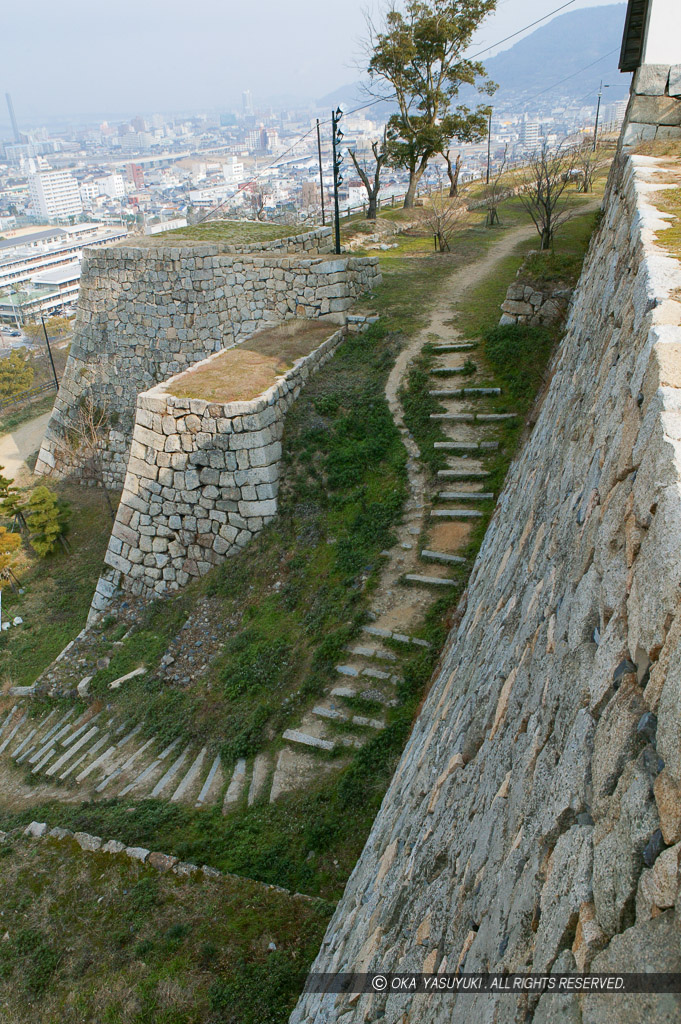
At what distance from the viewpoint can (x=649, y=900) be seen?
1.22 metres

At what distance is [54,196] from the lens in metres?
158

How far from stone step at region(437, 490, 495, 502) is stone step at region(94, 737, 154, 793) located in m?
5.17

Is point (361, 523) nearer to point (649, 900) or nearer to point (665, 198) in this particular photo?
point (665, 198)

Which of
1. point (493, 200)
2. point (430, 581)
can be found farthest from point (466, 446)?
point (493, 200)

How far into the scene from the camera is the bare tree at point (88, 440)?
57.0 feet

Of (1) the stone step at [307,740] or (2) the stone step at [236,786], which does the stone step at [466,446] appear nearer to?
(1) the stone step at [307,740]

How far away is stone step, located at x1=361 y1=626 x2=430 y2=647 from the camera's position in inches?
291

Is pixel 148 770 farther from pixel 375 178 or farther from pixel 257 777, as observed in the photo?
pixel 375 178

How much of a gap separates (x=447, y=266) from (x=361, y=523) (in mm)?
10199

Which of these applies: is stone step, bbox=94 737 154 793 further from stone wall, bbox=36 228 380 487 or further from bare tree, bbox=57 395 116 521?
bare tree, bbox=57 395 116 521

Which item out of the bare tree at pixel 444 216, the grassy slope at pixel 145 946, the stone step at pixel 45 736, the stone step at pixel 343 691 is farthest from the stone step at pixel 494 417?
the bare tree at pixel 444 216

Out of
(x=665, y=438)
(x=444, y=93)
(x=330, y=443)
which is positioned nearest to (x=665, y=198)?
(x=665, y=438)

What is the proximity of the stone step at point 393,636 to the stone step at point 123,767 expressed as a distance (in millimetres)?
3274

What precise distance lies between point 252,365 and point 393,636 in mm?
6297
